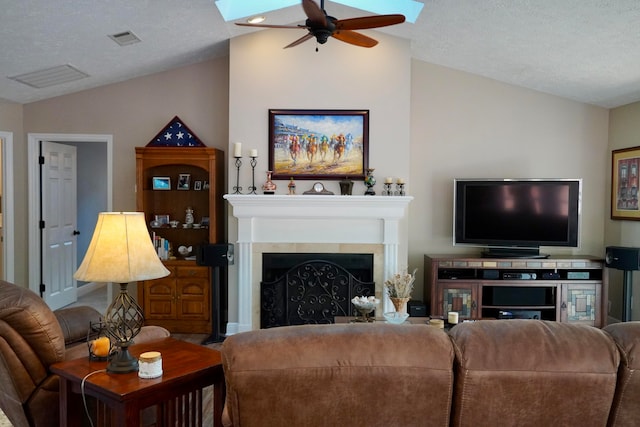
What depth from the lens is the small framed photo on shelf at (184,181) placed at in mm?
5473

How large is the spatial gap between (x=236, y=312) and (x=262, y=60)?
2.59 metres

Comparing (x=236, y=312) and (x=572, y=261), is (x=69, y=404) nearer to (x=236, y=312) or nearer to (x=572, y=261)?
(x=236, y=312)

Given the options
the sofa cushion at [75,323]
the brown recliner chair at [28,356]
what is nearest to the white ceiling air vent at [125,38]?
the sofa cushion at [75,323]

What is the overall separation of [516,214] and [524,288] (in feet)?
2.50

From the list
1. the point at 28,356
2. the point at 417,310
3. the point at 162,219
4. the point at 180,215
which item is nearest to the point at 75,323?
the point at 28,356

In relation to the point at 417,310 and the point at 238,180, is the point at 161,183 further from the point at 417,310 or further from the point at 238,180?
the point at 417,310

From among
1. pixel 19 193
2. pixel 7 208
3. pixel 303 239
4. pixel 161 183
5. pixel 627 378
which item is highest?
pixel 161 183

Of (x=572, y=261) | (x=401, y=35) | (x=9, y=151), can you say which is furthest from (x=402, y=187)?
(x=9, y=151)

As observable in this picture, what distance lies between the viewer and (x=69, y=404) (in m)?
2.20

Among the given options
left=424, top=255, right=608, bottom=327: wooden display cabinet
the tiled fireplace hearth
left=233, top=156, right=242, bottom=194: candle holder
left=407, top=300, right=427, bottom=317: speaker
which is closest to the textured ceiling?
left=233, top=156, right=242, bottom=194: candle holder

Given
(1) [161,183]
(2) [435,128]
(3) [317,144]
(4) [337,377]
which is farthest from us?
(2) [435,128]

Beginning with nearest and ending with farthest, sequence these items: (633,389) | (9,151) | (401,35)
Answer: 1. (633,389)
2. (401,35)
3. (9,151)

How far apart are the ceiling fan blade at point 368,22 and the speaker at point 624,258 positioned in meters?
3.21

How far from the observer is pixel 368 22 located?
3.12 m
